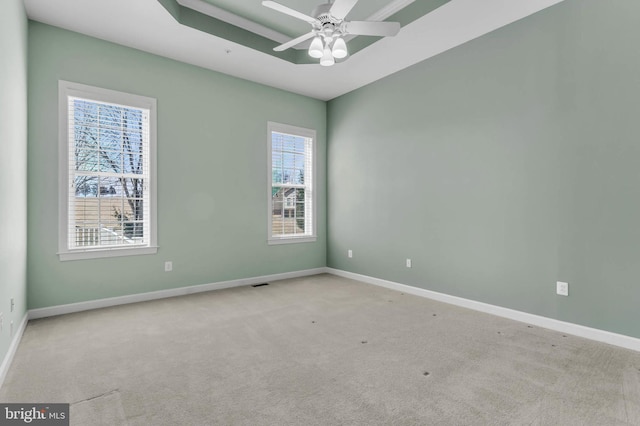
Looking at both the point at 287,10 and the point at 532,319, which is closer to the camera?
the point at 287,10

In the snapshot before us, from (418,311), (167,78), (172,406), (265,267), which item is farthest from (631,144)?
(167,78)

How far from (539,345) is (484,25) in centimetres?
309

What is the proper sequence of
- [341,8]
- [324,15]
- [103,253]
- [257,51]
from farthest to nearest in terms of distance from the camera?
[257,51] < [103,253] < [324,15] < [341,8]

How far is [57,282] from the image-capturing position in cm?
334

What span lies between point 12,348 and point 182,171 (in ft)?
7.86

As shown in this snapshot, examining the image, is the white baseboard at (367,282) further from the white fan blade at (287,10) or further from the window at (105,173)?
the white fan blade at (287,10)

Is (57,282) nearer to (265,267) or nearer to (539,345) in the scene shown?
(265,267)

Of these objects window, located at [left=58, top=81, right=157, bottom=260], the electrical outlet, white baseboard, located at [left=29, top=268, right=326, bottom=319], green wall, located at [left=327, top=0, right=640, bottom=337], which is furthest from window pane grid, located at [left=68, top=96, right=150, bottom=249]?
the electrical outlet

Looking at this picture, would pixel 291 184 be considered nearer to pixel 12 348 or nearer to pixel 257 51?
pixel 257 51

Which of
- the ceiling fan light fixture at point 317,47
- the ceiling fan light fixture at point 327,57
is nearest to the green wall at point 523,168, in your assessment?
the ceiling fan light fixture at point 327,57

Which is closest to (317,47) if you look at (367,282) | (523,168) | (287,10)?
(287,10)

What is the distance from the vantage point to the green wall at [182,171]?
3250mm

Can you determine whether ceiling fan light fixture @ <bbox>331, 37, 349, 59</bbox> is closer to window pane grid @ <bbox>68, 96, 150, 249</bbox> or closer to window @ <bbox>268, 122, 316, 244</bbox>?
window @ <bbox>268, 122, 316, 244</bbox>

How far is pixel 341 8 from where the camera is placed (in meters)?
2.39
